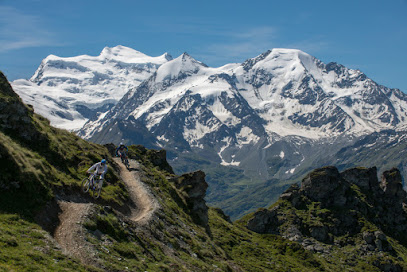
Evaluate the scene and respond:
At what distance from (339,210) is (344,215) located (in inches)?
146

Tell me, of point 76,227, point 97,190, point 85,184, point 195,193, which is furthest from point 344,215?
point 76,227

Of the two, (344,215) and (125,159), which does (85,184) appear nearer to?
(125,159)

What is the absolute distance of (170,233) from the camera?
4616 cm

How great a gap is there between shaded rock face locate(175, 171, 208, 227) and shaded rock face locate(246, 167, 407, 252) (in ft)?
214

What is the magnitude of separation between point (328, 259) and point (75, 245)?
104398 millimetres

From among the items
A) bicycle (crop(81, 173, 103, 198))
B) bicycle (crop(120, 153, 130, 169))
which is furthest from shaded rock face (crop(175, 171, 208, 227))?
bicycle (crop(81, 173, 103, 198))

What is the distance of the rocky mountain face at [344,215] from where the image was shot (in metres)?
135

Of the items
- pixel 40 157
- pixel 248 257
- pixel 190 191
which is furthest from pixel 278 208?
pixel 40 157

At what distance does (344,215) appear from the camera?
14775 cm

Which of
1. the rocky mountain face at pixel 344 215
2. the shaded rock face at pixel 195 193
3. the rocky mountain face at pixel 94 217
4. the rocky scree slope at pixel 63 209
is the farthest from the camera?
the rocky mountain face at pixel 344 215

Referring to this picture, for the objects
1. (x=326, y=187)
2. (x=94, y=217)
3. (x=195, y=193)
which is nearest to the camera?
(x=94, y=217)

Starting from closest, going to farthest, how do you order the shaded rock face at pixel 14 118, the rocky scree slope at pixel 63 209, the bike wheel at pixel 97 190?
the rocky scree slope at pixel 63 209, the bike wheel at pixel 97 190, the shaded rock face at pixel 14 118

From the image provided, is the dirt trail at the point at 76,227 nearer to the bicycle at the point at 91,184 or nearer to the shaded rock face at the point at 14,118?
the bicycle at the point at 91,184

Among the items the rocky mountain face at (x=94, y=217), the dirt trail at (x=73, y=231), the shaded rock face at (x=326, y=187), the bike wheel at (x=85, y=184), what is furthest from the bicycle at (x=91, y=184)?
the shaded rock face at (x=326, y=187)
